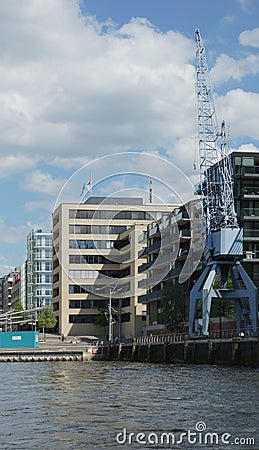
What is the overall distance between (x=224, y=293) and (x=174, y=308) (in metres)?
20.9

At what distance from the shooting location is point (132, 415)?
110ft

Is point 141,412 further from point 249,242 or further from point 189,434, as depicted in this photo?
point 249,242

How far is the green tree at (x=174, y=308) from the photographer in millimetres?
116000

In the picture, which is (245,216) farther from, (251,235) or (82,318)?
(82,318)

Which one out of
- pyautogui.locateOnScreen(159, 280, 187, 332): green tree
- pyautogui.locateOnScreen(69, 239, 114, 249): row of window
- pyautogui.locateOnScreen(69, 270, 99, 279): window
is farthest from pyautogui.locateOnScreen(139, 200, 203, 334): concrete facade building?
pyautogui.locateOnScreen(69, 239, 114, 249): row of window

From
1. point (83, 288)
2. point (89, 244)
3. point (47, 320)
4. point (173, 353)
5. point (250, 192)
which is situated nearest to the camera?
point (173, 353)

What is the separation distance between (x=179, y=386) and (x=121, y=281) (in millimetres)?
120548

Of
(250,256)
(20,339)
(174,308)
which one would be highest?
(250,256)

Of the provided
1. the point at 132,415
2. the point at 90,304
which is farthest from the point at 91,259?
the point at 132,415

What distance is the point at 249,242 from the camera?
115562 mm

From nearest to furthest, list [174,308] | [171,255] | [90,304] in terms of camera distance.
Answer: [174,308] < [171,255] < [90,304]

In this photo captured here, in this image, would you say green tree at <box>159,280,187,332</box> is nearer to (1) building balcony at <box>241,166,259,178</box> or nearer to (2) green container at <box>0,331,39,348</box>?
(1) building balcony at <box>241,166,259,178</box>

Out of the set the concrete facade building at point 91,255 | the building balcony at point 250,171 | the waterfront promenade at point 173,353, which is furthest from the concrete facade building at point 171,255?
the concrete facade building at point 91,255

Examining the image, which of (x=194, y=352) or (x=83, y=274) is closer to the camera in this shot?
(x=194, y=352)
